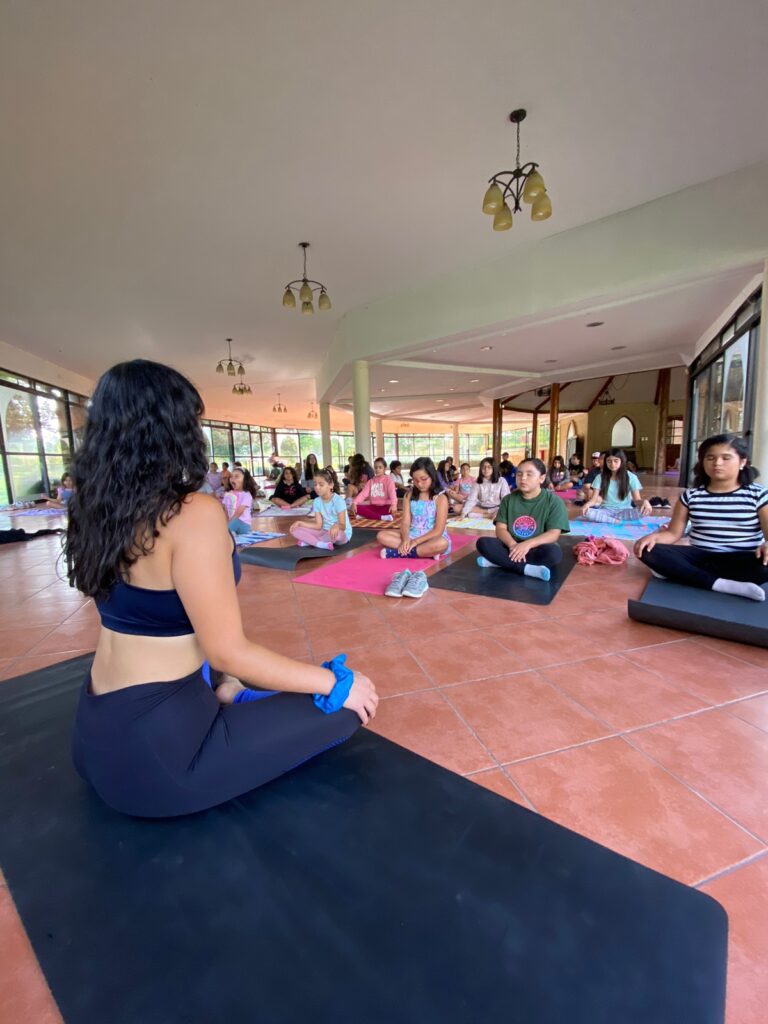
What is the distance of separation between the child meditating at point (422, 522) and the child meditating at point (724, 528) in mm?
1528

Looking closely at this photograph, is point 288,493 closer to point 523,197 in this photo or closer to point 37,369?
point 523,197

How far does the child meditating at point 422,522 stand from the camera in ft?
11.6

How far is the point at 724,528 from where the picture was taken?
2.47 m

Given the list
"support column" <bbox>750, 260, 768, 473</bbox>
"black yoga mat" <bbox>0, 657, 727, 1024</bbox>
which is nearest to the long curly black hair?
"black yoga mat" <bbox>0, 657, 727, 1024</bbox>

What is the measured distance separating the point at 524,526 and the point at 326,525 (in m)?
2.01

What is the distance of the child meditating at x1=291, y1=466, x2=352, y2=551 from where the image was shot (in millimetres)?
4199

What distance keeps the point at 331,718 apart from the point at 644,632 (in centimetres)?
180

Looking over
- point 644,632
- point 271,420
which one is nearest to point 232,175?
point 644,632

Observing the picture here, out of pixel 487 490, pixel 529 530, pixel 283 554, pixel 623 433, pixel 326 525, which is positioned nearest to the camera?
pixel 529 530

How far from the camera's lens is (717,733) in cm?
141

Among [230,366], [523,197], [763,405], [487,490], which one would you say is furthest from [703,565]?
[230,366]

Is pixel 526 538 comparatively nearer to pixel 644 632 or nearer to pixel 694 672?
pixel 644 632

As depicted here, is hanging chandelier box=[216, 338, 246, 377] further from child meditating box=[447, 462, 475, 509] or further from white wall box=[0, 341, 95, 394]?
child meditating box=[447, 462, 475, 509]

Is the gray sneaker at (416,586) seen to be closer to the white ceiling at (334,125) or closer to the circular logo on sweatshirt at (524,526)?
the circular logo on sweatshirt at (524,526)
